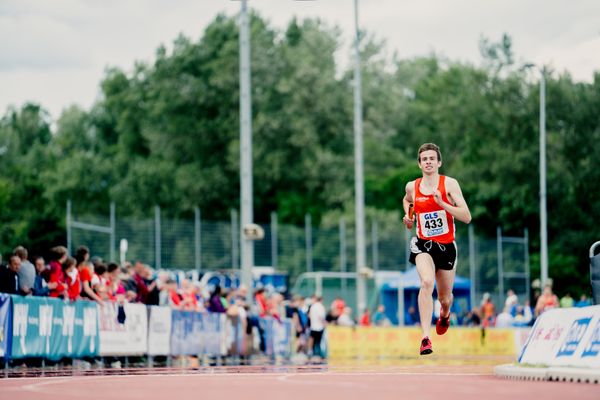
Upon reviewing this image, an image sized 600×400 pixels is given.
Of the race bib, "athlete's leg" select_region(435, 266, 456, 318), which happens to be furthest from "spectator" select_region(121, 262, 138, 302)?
the race bib

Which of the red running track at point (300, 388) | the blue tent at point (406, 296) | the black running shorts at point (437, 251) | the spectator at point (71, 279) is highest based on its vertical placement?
the blue tent at point (406, 296)

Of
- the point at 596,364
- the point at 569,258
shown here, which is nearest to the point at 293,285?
the point at 569,258

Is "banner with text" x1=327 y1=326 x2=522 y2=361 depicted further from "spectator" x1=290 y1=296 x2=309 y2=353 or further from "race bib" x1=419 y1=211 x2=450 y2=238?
"race bib" x1=419 y1=211 x2=450 y2=238

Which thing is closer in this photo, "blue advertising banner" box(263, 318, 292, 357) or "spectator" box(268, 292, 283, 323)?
"blue advertising banner" box(263, 318, 292, 357)

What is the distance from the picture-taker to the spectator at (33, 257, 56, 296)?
21.5 m

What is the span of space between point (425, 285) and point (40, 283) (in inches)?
360

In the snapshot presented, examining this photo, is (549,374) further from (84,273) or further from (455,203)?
(84,273)

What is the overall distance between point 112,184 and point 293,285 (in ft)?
107

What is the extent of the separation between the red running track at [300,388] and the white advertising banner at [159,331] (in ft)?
41.1

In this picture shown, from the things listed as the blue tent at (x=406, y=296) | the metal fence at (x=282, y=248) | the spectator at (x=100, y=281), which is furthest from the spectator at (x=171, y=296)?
the blue tent at (x=406, y=296)

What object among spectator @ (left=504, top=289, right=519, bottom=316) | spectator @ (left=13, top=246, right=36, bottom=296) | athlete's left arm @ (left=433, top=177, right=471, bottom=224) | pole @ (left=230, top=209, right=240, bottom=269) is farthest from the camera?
pole @ (left=230, top=209, right=240, bottom=269)

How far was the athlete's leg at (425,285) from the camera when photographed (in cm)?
1438

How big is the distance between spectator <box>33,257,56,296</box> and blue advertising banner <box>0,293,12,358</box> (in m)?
2.05

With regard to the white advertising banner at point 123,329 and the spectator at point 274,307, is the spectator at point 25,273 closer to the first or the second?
the white advertising banner at point 123,329
